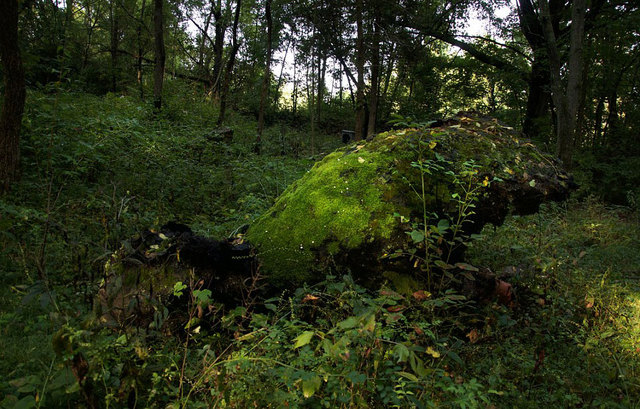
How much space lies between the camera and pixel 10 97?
4.60 m

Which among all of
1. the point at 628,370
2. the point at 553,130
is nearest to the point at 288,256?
the point at 628,370

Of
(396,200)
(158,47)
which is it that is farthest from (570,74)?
(158,47)

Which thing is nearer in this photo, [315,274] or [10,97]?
[315,274]

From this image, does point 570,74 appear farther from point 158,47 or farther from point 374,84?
point 158,47

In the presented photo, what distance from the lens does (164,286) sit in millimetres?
2633

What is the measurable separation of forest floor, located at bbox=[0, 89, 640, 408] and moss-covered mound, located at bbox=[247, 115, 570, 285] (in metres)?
0.27

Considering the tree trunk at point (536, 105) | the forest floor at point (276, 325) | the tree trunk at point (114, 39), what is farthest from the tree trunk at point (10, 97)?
the tree trunk at point (536, 105)

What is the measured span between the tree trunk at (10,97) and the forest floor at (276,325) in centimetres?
39

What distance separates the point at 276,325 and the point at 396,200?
4.86 ft

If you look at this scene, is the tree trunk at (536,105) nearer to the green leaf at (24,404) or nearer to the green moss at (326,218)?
the green moss at (326,218)

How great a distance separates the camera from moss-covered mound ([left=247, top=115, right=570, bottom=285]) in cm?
281

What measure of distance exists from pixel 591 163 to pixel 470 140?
412 inches

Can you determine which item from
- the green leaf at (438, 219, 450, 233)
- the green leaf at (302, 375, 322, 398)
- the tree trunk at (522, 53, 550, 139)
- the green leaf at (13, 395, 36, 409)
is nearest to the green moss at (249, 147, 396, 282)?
the green leaf at (438, 219, 450, 233)

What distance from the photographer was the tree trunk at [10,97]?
14.9ft
